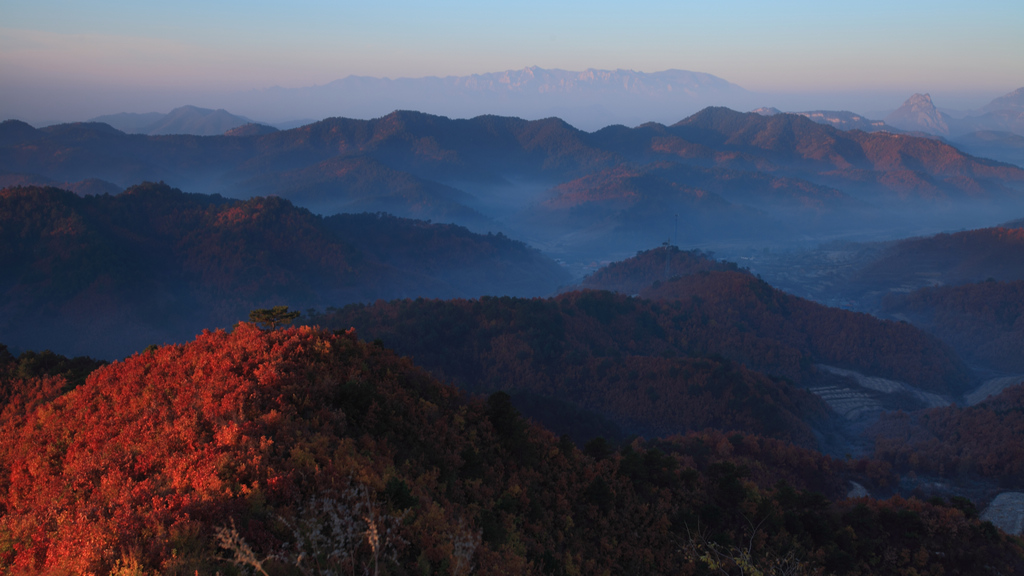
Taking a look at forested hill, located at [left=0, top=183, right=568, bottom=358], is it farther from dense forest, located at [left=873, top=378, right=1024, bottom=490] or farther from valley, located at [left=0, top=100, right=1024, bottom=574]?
dense forest, located at [left=873, top=378, right=1024, bottom=490]

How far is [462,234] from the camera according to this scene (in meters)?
157

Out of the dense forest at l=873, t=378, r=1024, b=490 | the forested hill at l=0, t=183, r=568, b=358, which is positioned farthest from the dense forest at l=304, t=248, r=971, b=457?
the forested hill at l=0, t=183, r=568, b=358

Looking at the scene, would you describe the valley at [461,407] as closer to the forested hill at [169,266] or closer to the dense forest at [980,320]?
the dense forest at [980,320]

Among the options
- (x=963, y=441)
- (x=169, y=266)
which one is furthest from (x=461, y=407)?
(x=169, y=266)

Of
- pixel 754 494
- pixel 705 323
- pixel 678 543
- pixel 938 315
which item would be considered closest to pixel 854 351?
pixel 705 323

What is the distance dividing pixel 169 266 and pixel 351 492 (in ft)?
406

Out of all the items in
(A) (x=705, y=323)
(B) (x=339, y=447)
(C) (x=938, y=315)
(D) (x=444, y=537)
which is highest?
(B) (x=339, y=447)

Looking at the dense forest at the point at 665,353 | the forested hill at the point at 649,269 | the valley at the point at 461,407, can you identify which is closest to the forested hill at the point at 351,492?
the valley at the point at 461,407

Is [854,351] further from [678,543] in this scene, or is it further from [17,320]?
[17,320]

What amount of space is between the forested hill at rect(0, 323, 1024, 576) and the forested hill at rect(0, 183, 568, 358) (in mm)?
82278

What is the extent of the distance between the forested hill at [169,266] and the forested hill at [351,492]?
3239 inches

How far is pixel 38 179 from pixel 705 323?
241291 mm

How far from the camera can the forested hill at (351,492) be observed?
29.6 ft

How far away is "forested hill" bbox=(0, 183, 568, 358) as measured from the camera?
9206cm
